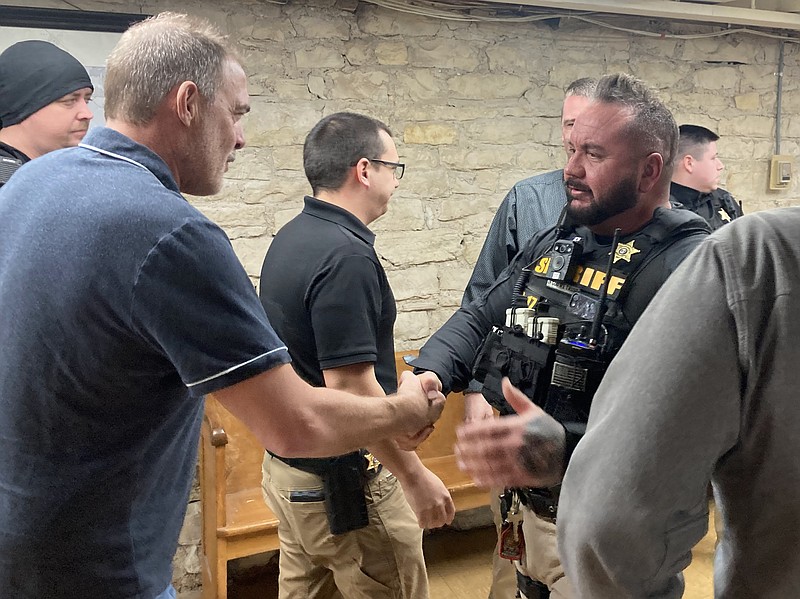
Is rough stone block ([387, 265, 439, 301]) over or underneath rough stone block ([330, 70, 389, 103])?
underneath

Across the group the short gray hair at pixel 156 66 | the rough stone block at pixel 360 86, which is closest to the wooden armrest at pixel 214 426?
the short gray hair at pixel 156 66

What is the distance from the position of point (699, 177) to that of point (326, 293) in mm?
2634

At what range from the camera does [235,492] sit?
131 inches

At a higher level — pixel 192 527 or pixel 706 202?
pixel 706 202

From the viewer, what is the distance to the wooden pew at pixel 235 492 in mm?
2877

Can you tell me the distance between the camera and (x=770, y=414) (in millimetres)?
806

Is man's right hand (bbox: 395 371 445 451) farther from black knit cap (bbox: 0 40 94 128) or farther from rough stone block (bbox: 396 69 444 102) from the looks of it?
rough stone block (bbox: 396 69 444 102)

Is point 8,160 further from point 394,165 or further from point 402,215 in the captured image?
point 402,215

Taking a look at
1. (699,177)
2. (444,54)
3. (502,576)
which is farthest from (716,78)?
(502,576)

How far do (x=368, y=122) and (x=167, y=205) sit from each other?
1.39m

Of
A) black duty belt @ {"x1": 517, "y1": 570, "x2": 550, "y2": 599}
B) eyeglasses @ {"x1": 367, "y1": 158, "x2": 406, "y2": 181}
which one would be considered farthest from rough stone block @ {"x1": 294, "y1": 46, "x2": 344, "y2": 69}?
black duty belt @ {"x1": 517, "y1": 570, "x2": 550, "y2": 599}

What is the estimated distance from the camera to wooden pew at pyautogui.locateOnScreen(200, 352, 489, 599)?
2877 mm

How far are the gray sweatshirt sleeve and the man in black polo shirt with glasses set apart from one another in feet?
4.22

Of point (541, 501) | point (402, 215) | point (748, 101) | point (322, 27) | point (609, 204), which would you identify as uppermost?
point (322, 27)
